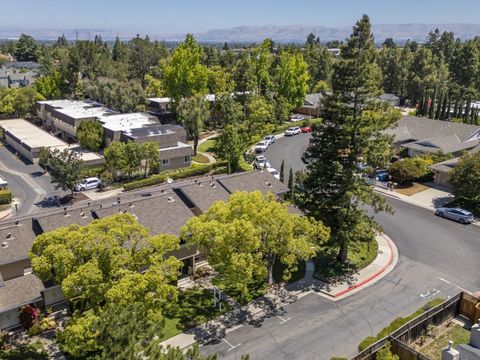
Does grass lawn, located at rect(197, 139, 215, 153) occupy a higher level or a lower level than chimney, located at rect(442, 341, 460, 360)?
lower

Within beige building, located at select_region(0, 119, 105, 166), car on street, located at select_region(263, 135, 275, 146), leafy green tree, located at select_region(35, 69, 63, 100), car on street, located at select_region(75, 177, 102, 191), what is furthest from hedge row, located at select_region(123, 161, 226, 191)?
leafy green tree, located at select_region(35, 69, 63, 100)

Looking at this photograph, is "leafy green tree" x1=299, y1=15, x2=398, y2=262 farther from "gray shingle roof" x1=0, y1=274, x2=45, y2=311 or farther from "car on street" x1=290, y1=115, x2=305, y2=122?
"car on street" x1=290, y1=115, x2=305, y2=122

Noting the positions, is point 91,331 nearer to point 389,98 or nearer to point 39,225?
point 39,225

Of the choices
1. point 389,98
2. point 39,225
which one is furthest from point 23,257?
point 389,98

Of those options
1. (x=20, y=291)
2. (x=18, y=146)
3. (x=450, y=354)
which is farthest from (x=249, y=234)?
(x=18, y=146)

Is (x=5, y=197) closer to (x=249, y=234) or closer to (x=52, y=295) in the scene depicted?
(x=52, y=295)
